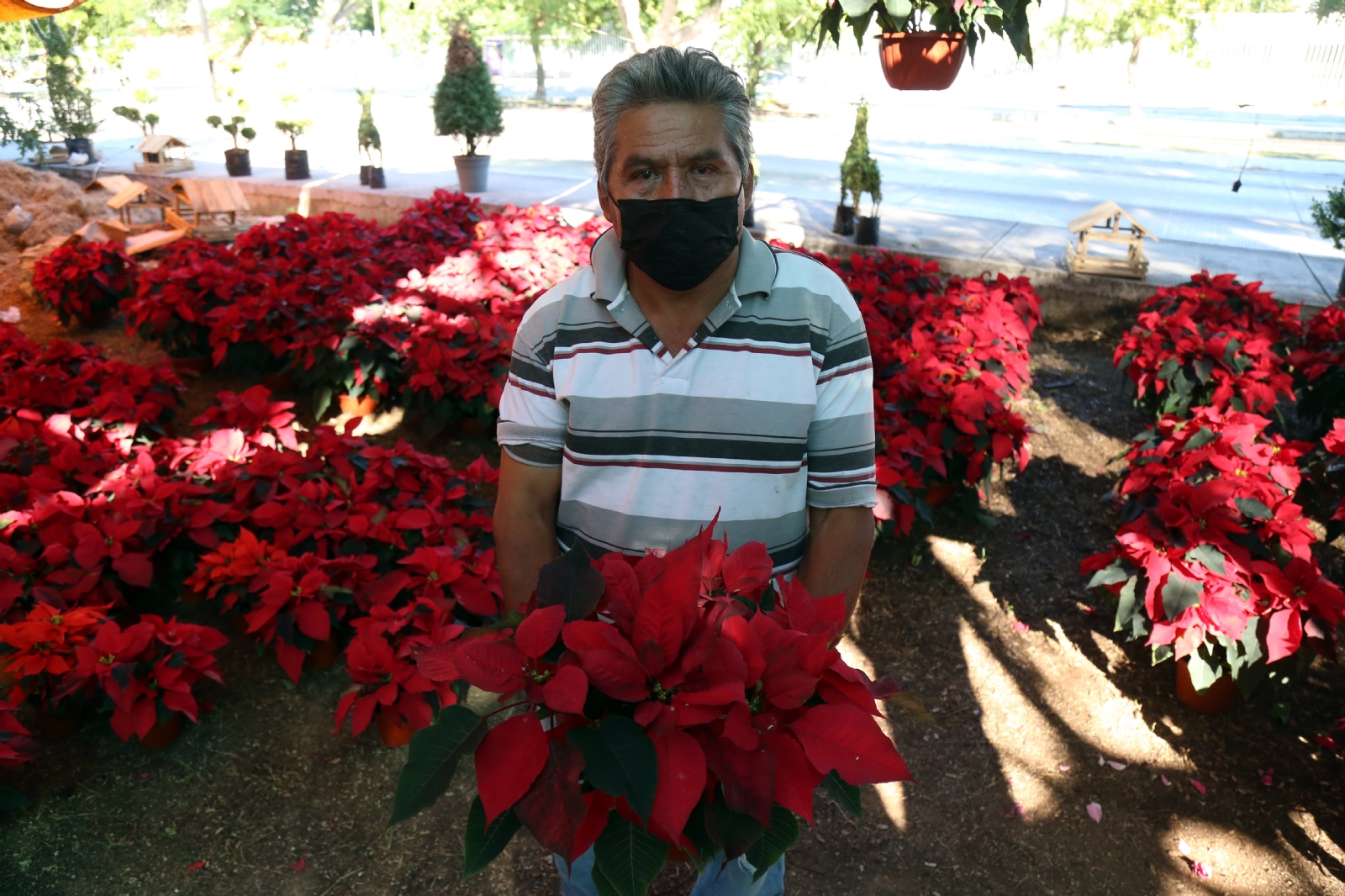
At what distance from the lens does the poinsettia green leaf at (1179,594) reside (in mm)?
2629

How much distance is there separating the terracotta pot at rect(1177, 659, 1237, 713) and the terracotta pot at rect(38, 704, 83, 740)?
11.4ft

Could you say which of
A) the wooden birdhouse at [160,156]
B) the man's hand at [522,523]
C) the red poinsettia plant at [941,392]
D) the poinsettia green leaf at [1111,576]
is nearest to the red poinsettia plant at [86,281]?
the red poinsettia plant at [941,392]

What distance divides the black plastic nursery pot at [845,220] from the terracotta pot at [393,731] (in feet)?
23.5

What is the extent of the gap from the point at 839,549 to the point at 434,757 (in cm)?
85

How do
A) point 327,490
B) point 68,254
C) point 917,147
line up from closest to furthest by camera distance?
point 327,490, point 68,254, point 917,147

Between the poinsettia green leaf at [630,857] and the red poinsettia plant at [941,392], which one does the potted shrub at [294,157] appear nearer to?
the red poinsettia plant at [941,392]

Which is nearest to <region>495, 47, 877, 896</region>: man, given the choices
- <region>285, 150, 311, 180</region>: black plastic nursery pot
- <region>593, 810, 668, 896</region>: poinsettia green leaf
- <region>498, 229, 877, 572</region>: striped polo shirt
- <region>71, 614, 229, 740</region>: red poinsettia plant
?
<region>498, 229, 877, 572</region>: striped polo shirt

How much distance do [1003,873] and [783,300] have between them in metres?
1.81

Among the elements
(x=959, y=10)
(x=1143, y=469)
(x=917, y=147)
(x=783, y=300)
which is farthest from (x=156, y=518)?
(x=917, y=147)

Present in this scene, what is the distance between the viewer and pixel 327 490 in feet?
10.3

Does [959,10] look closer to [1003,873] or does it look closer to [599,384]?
[599,384]

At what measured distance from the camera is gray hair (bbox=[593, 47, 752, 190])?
4.50 ft

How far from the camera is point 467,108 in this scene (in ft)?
35.6

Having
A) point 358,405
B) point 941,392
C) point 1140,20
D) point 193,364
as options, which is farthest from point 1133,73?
point 193,364
